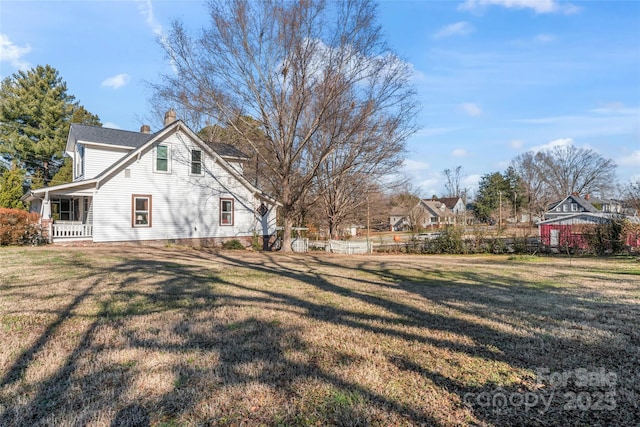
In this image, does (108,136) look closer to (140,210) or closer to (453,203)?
(140,210)

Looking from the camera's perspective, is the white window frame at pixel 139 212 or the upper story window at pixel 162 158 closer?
the white window frame at pixel 139 212

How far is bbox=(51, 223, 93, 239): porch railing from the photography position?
16.6 meters

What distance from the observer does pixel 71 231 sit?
1688 cm

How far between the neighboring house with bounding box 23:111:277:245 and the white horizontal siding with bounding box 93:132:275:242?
1.6 inches

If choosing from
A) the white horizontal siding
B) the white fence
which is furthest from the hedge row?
the white fence

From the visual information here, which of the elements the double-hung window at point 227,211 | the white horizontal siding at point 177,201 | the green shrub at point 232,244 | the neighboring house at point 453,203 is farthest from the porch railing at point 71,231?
the neighboring house at point 453,203

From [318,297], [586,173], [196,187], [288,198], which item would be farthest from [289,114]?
[586,173]

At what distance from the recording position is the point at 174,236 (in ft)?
62.1

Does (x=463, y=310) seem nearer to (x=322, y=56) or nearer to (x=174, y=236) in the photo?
(x=322, y=56)

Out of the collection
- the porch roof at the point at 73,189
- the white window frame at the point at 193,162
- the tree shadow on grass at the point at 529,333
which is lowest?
the tree shadow on grass at the point at 529,333

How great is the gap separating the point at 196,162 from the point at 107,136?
4.78 m

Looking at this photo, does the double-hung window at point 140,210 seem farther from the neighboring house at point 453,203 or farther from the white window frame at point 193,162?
the neighboring house at point 453,203

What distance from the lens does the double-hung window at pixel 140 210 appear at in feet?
58.3

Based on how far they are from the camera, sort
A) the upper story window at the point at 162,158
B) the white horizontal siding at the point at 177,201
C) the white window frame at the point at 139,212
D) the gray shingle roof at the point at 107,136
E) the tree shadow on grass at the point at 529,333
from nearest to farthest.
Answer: the tree shadow on grass at the point at 529,333, the white horizontal siding at the point at 177,201, the white window frame at the point at 139,212, the upper story window at the point at 162,158, the gray shingle roof at the point at 107,136
